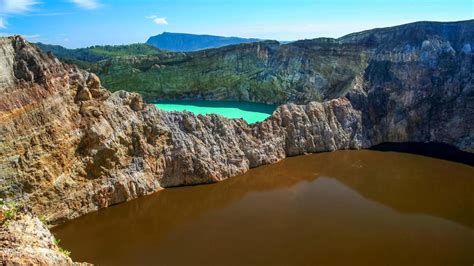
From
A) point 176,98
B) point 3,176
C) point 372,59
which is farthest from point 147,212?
point 176,98

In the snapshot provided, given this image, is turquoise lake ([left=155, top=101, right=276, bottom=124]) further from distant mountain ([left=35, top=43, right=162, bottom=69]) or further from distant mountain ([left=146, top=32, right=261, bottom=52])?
distant mountain ([left=146, top=32, right=261, bottom=52])

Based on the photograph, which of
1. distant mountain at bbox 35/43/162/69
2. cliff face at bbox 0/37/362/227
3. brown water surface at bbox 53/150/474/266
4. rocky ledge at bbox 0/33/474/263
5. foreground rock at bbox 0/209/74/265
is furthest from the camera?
distant mountain at bbox 35/43/162/69

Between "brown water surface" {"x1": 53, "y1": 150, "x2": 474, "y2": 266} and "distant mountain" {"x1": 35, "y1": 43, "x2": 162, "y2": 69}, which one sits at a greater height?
"distant mountain" {"x1": 35, "y1": 43, "x2": 162, "y2": 69}

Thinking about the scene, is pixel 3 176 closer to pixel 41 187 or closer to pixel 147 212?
pixel 41 187

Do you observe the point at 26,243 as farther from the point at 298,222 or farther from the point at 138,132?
the point at 138,132

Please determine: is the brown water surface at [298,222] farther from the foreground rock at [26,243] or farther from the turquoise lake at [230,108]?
the turquoise lake at [230,108]

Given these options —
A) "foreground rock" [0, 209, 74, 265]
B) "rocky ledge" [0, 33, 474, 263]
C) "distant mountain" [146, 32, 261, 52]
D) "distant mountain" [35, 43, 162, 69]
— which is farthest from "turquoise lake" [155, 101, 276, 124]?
"distant mountain" [146, 32, 261, 52]
